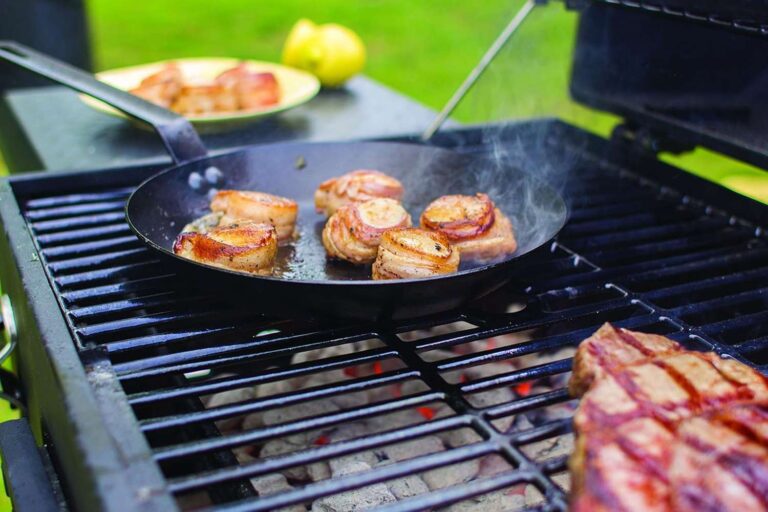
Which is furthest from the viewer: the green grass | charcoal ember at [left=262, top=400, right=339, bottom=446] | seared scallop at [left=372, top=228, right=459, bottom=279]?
the green grass

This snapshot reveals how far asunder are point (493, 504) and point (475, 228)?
812 mm

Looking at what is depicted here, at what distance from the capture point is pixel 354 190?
2.49 meters

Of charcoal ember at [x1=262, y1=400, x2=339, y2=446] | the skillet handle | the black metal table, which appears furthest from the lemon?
charcoal ember at [x1=262, y1=400, x2=339, y2=446]

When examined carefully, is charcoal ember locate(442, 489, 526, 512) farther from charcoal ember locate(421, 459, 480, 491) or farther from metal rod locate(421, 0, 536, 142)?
metal rod locate(421, 0, 536, 142)

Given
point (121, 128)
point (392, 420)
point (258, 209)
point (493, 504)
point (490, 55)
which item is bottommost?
point (392, 420)

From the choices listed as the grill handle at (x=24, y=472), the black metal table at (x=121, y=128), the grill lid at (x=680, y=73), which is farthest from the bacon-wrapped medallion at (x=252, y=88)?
the grill handle at (x=24, y=472)

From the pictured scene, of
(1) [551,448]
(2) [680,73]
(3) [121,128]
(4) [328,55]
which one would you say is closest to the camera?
(1) [551,448]

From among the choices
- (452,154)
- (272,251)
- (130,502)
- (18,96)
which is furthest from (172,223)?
(18,96)

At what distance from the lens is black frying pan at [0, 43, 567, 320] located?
5.84ft

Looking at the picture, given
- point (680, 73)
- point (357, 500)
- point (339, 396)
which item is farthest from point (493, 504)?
point (680, 73)

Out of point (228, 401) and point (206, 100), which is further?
point (206, 100)

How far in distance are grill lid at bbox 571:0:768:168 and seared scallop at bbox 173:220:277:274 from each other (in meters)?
1.50

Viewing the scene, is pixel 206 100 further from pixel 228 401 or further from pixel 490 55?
pixel 228 401

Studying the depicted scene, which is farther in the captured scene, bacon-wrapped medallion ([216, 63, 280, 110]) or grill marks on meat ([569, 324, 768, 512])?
bacon-wrapped medallion ([216, 63, 280, 110])
